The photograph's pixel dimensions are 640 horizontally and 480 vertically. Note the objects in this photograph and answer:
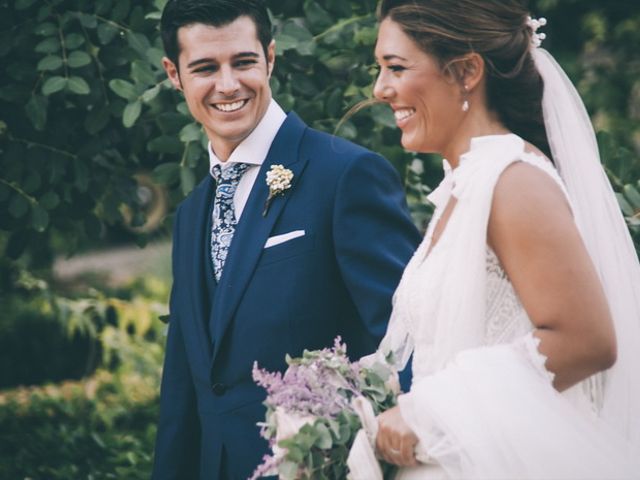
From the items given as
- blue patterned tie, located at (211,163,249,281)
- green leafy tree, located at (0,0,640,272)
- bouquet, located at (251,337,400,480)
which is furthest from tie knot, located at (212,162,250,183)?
bouquet, located at (251,337,400,480)

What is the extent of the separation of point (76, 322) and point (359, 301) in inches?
121

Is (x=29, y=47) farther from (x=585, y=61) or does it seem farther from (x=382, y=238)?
(x=585, y=61)

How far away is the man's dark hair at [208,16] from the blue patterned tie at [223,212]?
0.40 meters

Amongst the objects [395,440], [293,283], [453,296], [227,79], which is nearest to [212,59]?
[227,79]

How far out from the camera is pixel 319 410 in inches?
86.3

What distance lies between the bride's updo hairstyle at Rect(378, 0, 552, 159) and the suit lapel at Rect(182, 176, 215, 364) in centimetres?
A: 99

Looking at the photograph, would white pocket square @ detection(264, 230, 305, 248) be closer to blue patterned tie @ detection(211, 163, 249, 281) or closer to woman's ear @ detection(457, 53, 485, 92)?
blue patterned tie @ detection(211, 163, 249, 281)

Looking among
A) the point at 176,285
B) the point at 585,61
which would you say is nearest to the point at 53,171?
the point at 176,285

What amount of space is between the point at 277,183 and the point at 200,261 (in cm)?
34

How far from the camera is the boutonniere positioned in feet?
9.34

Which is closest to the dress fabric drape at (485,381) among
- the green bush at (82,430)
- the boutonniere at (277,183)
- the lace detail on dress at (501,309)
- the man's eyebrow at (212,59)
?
the lace detail on dress at (501,309)

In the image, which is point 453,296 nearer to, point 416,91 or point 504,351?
point 504,351

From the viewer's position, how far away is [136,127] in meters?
4.06

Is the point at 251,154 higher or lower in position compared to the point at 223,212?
higher
